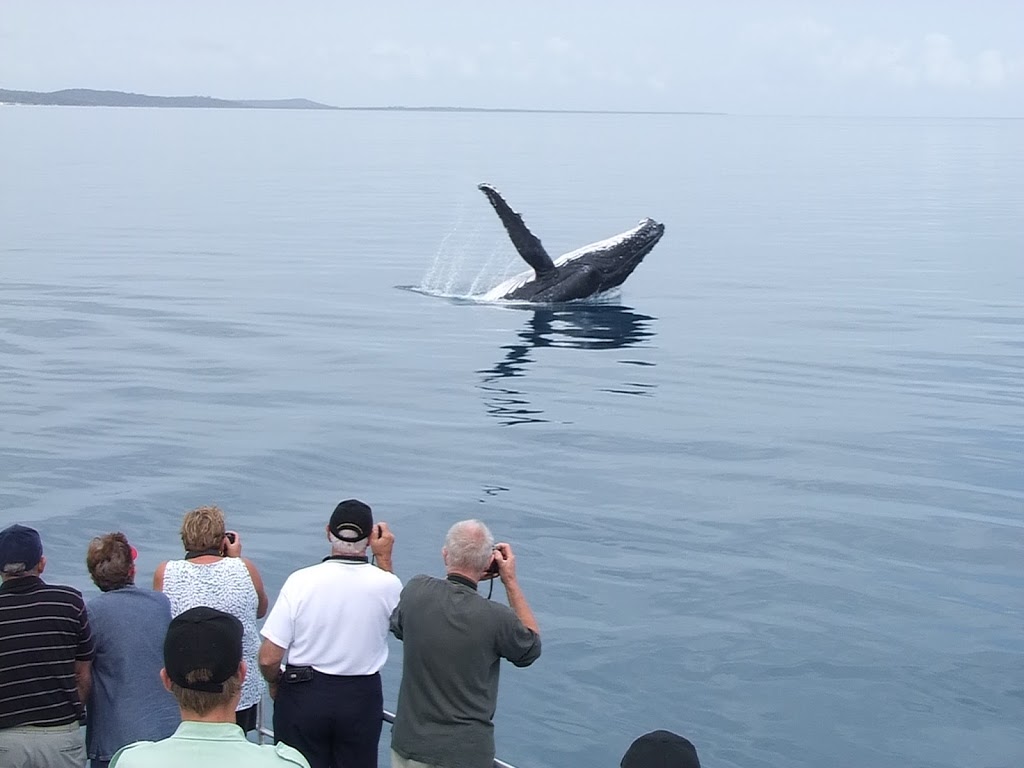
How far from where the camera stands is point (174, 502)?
16766 mm

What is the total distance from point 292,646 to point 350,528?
0.70 meters

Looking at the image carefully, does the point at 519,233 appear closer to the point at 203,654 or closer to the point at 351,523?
the point at 351,523

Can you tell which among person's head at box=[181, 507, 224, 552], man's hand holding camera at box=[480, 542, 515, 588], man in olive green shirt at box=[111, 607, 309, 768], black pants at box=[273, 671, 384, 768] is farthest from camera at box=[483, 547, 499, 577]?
man in olive green shirt at box=[111, 607, 309, 768]

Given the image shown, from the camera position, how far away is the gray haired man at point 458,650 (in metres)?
7.43

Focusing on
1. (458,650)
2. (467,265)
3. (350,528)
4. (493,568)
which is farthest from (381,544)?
(467,265)

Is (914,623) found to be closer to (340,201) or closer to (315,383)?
(315,383)

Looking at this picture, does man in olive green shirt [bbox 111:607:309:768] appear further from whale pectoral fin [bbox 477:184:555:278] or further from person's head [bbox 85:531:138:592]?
whale pectoral fin [bbox 477:184:555:278]

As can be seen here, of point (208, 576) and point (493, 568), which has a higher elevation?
point (493, 568)

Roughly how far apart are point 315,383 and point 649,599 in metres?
11.6

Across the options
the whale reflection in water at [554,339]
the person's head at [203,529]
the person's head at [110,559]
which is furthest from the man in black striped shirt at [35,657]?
the whale reflection in water at [554,339]

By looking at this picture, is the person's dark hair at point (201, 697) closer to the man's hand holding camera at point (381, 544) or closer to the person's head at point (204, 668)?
the person's head at point (204, 668)

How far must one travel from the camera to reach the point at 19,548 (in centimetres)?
734

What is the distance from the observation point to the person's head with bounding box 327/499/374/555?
25.9 feet

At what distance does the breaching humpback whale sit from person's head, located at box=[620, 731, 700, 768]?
26189mm
